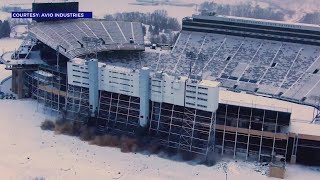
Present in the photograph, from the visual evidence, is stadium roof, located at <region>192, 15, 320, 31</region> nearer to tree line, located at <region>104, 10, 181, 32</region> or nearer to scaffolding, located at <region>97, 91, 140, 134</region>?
scaffolding, located at <region>97, 91, 140, 134</region>

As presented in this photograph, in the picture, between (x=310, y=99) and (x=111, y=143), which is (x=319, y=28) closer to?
(x=310, y=99)

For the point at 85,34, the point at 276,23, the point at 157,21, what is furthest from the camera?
the point at 157,21

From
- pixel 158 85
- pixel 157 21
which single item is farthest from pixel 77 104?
pixel 157 21

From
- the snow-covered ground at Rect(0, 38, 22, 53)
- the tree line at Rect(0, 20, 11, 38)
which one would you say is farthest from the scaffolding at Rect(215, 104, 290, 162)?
the tree line at Rect(0, 20, 11, 38)

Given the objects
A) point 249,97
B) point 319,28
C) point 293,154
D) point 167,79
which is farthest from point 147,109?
point 319,28

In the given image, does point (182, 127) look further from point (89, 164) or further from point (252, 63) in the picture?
point (252, 63)

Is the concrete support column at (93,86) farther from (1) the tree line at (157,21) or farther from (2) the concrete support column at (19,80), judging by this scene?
(1) the tree line at (157,21)
